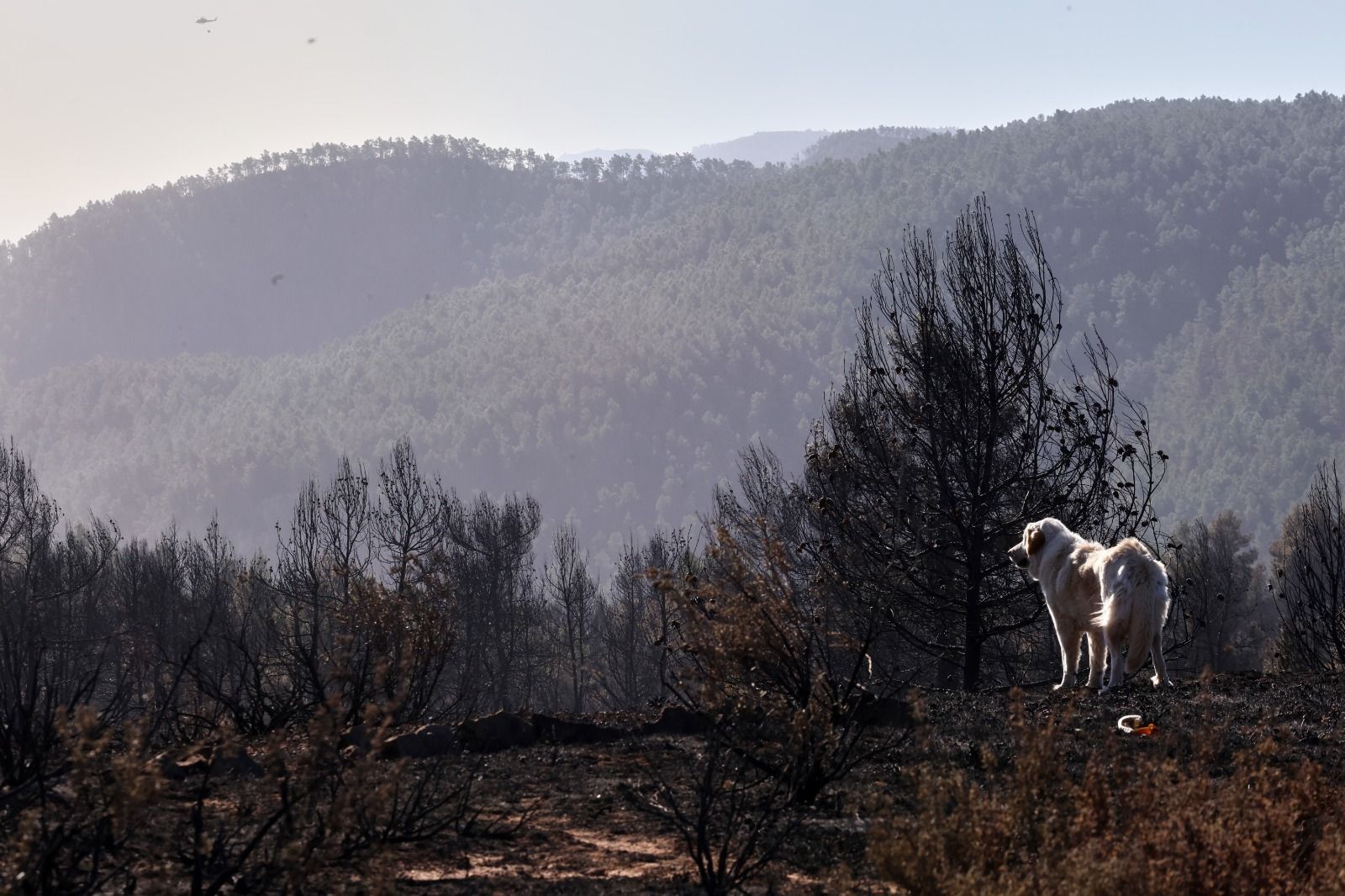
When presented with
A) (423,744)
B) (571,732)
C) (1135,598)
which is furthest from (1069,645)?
(423,744)

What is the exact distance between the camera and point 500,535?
56.2 metres

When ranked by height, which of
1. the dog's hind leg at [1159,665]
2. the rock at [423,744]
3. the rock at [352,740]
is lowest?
the dog's hind leg at [1159,665]

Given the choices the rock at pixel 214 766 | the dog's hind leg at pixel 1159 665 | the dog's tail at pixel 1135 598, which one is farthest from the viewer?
the dog's hind leg at pixel 1159 665

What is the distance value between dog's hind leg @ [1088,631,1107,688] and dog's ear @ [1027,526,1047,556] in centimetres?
114

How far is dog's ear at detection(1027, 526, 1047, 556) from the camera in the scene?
13133 millimetres

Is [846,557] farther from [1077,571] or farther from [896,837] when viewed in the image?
[896,837]

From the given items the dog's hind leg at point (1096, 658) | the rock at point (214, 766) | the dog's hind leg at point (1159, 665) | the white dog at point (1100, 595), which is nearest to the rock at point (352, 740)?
the rock at point (214, 766)

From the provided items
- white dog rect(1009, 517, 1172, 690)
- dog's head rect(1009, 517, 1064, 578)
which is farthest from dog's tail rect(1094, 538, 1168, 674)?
dog's head rect(1009, 517, 1064, 578)

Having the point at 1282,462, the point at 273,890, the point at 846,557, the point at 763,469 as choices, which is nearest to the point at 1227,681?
the point at 846,557

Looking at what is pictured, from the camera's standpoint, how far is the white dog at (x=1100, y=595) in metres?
11.5

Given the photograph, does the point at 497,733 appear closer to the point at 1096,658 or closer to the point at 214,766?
the point at 214,766

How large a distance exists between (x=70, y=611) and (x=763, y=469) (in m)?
25.3

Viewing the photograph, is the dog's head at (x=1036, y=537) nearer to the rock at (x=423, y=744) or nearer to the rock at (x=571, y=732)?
the rock at (x=571, y=732)

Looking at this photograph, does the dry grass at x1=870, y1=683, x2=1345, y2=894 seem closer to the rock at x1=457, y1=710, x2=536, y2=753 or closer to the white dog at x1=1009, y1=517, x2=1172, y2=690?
the rock at x1=457, y1=710, x2=536, y2=753
